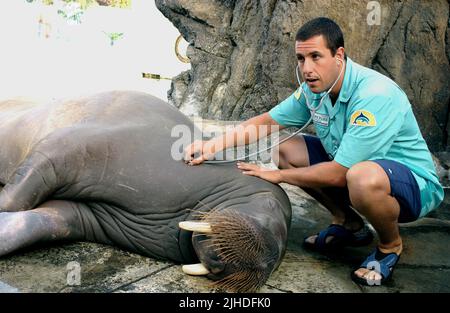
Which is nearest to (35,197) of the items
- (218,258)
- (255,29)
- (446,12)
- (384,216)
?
(218,258)

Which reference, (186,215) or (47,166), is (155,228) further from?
(47,166)

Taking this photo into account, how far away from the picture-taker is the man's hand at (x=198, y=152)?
11.1 feet

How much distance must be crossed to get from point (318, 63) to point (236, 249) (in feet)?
4.23

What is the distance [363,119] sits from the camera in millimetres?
3066

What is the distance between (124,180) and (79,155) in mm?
319

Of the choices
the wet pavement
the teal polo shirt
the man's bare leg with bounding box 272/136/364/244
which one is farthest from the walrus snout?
the man's bare leg with bounding box 272/136/364/244

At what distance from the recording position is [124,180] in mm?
3289

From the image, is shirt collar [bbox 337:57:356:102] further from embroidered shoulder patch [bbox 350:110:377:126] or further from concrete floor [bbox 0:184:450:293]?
concrete floor [bbox 0:184:450:293]

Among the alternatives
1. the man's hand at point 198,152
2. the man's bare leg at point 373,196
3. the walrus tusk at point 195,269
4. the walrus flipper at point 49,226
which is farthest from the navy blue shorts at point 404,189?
the walrus flipper at point 49,226

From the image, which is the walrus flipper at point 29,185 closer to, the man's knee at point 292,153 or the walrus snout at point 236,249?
the walrus snout at point 236,249

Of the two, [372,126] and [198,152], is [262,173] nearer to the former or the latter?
[198,152]

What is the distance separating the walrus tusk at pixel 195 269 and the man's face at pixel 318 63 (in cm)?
132

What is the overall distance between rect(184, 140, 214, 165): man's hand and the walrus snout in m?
0.63

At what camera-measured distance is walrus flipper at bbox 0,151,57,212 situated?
3.18m
